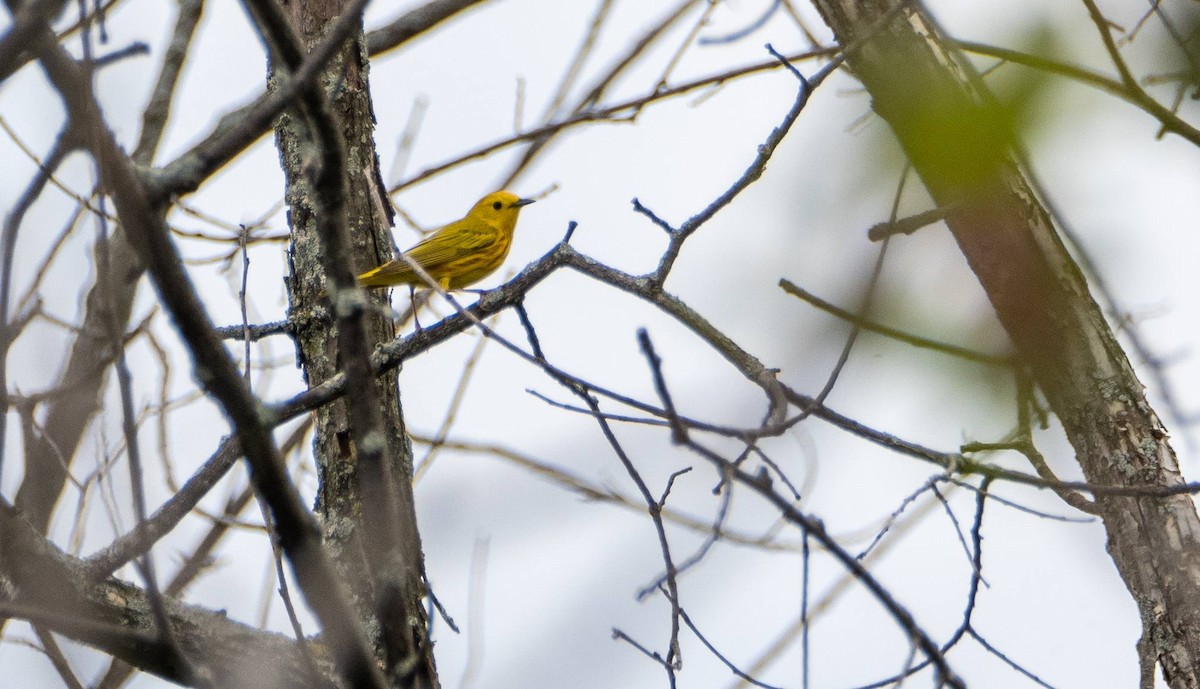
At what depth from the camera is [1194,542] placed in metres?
3.22

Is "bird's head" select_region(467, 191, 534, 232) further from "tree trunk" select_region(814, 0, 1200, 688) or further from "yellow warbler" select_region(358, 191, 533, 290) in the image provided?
"tree trunk" select_region(814, 0, 1200, 688)

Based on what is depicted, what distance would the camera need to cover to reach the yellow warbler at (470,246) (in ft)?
20.8

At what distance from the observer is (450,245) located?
6453mm

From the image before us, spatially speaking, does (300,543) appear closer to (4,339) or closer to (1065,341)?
(4,339)

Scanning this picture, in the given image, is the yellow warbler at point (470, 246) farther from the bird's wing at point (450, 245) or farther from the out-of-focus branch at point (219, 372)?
the out-of-focus branch at point (219, 372)


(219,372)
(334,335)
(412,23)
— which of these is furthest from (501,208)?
(219,372)

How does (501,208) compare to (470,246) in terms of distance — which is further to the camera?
(501,208)

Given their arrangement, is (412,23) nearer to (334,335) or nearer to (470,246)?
(470,246)

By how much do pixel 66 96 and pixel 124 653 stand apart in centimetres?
174

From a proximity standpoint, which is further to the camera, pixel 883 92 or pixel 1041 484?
pixel 1041 484

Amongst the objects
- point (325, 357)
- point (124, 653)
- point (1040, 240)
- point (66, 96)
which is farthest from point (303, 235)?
point (66, 96)

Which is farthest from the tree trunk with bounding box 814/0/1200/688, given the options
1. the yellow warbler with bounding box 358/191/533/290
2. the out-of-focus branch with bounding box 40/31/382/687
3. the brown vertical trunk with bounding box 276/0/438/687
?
the yellow warbler with bounding box 358/191/533/290

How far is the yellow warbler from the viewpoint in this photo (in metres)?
6.34

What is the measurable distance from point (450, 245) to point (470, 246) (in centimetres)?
13
